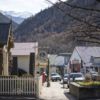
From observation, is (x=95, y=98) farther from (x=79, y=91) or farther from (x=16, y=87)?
(x=16, y=87)

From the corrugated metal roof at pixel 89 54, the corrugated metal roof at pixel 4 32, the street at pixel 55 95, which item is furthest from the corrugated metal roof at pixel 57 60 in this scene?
the corrugated metal roof at pixel 4 32

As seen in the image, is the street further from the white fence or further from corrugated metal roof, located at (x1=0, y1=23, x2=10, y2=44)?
corrugated metal roof, located at (x1=0, y1=23, x2=10, y2=44)

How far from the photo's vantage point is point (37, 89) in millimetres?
32594

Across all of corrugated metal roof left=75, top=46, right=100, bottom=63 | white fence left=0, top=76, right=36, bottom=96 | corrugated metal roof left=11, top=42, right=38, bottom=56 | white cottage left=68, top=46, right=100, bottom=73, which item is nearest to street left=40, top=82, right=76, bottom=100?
white fence left=0, top=76, right=36, bottom=96

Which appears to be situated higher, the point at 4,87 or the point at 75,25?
the point at 75,25

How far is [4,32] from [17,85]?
17.1ft

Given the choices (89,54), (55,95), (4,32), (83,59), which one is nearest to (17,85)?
(55,95)

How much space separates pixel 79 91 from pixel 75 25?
16040mm

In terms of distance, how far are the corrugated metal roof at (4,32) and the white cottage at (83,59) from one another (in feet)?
150

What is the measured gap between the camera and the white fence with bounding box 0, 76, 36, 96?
107 feet

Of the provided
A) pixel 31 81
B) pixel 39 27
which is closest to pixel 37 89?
pixel 31 81

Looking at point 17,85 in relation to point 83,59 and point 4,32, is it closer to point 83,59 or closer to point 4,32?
point 4,32

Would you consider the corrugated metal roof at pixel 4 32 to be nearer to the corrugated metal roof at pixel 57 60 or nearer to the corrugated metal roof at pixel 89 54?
the corrugated metal roof at pixel 89 54

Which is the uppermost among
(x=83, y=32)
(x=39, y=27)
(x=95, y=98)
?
(x=39, y=27)
